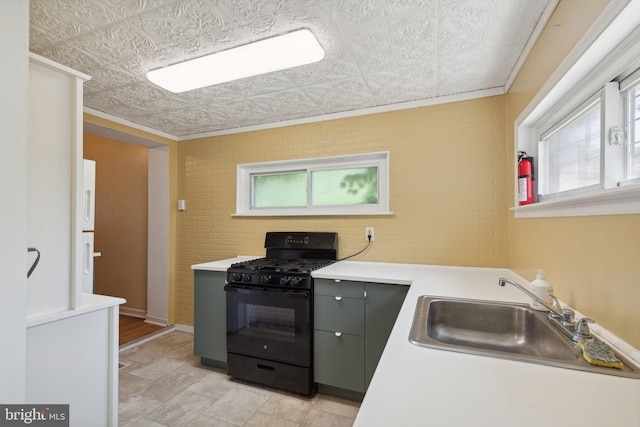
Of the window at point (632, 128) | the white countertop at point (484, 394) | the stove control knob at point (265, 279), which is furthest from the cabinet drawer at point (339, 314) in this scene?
the window at point (632, 128)

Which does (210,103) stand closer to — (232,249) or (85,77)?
(85,77)

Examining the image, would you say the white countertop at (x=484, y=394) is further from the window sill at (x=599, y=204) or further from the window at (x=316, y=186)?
the window at (x=316, y=186)

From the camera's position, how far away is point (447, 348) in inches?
34.6

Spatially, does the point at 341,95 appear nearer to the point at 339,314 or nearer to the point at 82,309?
the point at 339,314

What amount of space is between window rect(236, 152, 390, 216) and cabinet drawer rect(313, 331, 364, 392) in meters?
1.12

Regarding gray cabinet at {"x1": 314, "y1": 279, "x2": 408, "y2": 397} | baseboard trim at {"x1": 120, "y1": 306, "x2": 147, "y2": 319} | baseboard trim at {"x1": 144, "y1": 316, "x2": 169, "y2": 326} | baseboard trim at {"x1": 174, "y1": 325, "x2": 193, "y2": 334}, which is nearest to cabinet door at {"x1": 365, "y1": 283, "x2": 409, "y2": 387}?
gray cabinet at {"x1": 314, "y1": 279, "x2": 408, "y2": 397}

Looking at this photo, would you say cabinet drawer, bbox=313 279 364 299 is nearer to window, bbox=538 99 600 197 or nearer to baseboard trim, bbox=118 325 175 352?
window, bbox=538 99 600 197

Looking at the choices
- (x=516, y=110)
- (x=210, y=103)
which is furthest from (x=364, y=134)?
(x=210, y=103)

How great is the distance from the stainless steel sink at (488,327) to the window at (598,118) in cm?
49

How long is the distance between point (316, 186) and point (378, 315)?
4.73 ft

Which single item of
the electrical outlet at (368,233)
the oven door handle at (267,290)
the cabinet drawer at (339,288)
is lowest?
the oven door handle at (267,290)

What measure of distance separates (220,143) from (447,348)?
3135 mm

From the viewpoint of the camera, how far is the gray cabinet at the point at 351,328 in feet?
6.47

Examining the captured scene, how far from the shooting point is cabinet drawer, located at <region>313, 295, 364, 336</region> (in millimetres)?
2037
